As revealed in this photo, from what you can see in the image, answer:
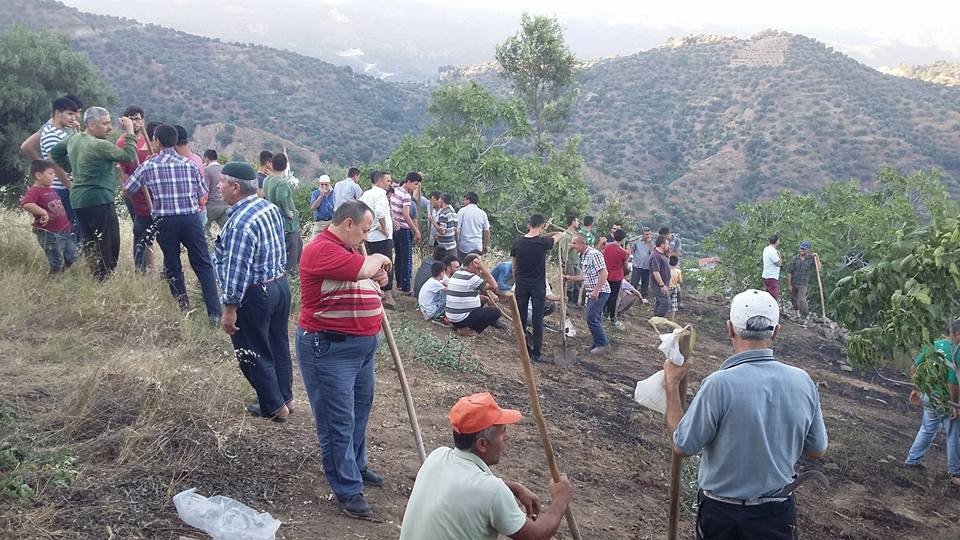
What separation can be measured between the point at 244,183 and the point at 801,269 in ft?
42.3

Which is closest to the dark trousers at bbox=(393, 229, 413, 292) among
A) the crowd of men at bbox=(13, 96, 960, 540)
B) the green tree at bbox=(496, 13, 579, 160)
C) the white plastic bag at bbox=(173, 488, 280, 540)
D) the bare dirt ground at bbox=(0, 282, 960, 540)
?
the crowd of men at bbox=(13, 96, 960, 540)

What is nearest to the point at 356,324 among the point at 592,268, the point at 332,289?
the point at 332,289

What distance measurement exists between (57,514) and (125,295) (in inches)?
137

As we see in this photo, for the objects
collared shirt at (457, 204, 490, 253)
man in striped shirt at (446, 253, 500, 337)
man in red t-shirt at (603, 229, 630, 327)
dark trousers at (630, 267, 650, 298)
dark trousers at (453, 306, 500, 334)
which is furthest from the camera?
dark trousers at (630, 267, 650, 298)

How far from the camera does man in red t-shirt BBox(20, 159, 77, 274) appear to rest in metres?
7.01

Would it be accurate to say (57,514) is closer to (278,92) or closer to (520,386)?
(520,386)

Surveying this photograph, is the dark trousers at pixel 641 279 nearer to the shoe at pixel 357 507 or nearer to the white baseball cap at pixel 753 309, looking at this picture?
the shoe at pixel 357 507

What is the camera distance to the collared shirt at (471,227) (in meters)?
10.7

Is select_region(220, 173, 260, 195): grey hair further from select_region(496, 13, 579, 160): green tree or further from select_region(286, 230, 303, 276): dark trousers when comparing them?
select_region(496, 13, 579, 160): green tree

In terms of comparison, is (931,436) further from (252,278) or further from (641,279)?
(641,279)

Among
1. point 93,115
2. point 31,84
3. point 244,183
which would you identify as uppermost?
point 31,84

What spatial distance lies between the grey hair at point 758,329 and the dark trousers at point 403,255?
757cm

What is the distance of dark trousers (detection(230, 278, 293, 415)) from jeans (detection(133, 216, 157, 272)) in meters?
2.62

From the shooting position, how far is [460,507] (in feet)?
9.04
